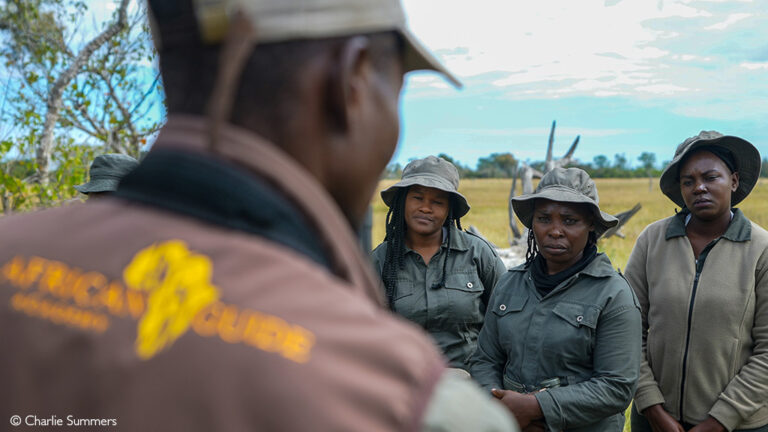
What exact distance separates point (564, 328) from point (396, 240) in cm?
157

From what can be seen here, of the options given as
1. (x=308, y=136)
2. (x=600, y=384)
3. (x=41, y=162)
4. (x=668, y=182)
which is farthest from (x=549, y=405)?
(x=41, y=162)

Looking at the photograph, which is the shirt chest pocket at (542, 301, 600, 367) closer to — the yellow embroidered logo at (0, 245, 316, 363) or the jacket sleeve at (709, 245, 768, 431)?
the jacket sleeve at (709, 245, 768, 431)

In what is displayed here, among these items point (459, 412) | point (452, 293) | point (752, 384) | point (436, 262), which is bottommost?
point (752, 384)

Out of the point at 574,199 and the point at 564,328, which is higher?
the point at 574,199

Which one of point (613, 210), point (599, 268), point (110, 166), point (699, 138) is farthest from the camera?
point (613, 210)

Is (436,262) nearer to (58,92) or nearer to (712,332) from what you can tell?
(712,332)

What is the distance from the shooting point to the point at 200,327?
0.80 meters

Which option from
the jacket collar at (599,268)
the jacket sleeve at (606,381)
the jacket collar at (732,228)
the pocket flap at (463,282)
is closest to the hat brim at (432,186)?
the pocket flap at (463,282)

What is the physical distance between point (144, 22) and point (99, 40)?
630mm

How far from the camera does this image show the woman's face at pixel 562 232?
358 cm

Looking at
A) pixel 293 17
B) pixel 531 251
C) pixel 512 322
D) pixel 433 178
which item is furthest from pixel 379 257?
pixel 293 17

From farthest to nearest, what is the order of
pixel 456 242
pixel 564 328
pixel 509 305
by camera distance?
pixel 456 242 < pixel 509 305 < pixel 564 328

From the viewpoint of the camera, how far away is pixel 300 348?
0.78m

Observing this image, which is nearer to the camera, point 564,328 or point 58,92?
point 564,328
